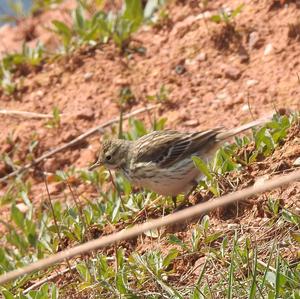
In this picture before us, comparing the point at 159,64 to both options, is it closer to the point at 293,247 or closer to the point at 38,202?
the point at 38,202

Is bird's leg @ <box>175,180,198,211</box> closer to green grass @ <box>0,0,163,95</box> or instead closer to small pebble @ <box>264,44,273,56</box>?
small pebble @ <box>264,44,273,56</box>

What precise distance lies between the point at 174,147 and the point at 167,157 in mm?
124

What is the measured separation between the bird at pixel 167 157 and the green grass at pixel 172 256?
0.48 feet

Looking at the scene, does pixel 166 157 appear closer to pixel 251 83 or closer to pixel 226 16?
pixel 251 83

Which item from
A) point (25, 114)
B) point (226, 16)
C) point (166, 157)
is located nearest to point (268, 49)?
point (226, 16)

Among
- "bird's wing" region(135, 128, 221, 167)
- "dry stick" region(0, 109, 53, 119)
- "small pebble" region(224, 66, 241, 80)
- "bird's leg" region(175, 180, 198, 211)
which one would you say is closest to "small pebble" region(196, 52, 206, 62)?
"small pebble" region(224, 66, 241, 80)

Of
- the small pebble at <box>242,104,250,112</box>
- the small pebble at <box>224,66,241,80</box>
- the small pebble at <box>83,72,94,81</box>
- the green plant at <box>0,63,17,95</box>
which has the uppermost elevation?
the green plant at <box>0,63,17,95</box>

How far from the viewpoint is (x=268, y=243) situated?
5379mm

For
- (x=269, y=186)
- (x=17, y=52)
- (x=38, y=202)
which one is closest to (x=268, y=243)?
(x=269, y=186)

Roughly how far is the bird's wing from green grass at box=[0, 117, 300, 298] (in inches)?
7.9

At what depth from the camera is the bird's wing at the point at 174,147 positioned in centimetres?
662

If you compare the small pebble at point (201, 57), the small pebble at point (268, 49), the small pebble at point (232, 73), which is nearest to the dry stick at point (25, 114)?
the small pebble at point (201, 57)

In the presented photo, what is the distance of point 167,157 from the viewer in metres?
6.60

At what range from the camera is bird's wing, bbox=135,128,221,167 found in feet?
21.7
